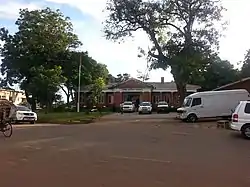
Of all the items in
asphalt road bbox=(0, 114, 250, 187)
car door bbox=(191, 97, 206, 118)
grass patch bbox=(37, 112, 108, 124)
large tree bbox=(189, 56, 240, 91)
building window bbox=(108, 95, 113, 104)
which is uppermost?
large tree bbox=(189, 56, 240, 91)

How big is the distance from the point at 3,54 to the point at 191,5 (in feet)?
107

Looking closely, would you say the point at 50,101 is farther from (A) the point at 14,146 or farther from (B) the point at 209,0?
(A) the point at 14,146

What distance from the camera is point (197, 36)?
4256cm

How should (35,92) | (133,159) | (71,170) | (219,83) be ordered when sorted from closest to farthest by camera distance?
(71,170) → (133,159) → (35,92) → (219,83)

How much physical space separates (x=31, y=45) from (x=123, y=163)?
174ft

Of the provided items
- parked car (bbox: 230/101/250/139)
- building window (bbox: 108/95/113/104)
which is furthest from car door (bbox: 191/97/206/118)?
building window (bbox: 108/95/113/104)

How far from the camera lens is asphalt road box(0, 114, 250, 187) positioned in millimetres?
8547

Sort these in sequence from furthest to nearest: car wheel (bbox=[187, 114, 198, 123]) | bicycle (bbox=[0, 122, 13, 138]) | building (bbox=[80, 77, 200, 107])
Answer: building (bbox=[80, 77, 200, 107]), car wheel (bbox=[187, 114, 198, 123]), bicycle (bbox=[0, 122, 13, 138])

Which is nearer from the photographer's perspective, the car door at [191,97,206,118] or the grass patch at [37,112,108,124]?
the car door at [191,97,206,118]

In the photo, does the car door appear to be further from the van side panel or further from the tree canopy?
the tree canopy

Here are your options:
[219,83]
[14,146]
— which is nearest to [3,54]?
[219,83]

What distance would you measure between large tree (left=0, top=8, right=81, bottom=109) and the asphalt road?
46312mm

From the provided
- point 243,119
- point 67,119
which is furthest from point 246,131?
point 67,119

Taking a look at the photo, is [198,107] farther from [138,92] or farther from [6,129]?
[138,92]
